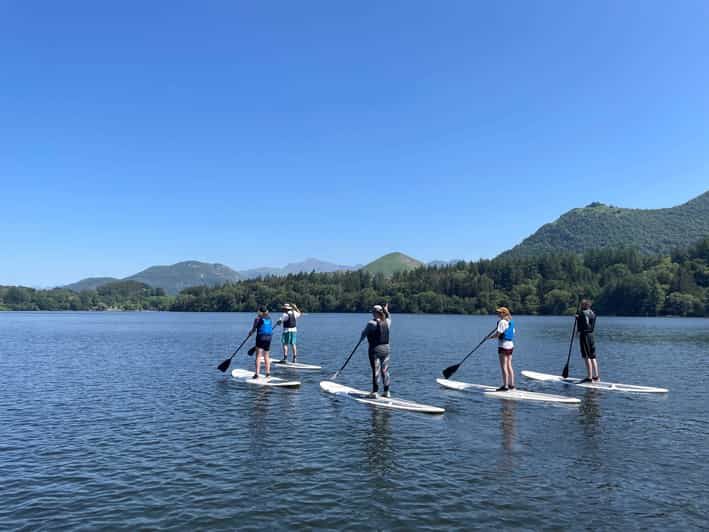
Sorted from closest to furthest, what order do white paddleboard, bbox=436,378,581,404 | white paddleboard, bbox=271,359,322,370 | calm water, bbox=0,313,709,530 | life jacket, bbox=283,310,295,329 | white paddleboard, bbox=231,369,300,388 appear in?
1. calm water, bbox=0,313,709,530
2. white paddleboard, bbox=436,378,581,404
3. white paddleboard, bbox=231,369,300,388
4. life jacket, bbox=283,310,295,329
5. white paddleboard, bbox=271,359,322,370

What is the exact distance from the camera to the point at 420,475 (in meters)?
13.2

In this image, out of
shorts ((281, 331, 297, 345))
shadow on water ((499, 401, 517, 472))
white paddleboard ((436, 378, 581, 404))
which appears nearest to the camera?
shadow on water ((499, 401, 517, 472))

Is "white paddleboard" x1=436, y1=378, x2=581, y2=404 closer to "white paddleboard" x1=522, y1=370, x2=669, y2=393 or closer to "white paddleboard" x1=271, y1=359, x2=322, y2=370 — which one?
"white paddleboard" x1=522, y1=370, x2=669, y2=393

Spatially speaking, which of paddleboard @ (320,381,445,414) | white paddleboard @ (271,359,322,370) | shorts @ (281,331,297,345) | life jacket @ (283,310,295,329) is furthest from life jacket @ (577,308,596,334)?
shorts @ (281,331,297,345)

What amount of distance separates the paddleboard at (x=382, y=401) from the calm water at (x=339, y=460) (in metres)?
0.71

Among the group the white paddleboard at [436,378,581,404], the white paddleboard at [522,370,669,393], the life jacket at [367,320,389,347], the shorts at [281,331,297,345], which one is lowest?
the white paddleboard at [522,370,669,393]

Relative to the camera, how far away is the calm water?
35.6ft

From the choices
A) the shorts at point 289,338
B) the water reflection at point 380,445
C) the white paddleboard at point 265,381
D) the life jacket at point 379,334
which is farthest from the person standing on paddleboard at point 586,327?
the shorts at point 289,338

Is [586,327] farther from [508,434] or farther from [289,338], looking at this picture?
[289,338]

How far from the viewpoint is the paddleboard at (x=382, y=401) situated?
20.4 m

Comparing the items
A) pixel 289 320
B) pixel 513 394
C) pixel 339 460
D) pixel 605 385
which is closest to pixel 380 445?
pixel 339 460

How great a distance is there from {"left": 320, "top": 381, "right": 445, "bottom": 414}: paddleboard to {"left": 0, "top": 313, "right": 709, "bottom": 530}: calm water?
71cm

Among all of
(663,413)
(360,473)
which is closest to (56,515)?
(360,473)

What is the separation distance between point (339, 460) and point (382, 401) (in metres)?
7.56
